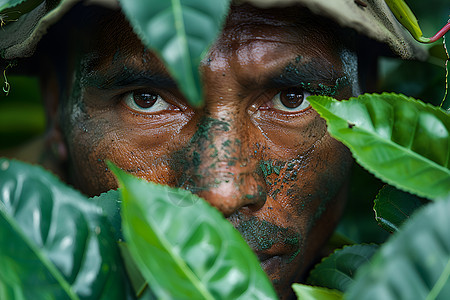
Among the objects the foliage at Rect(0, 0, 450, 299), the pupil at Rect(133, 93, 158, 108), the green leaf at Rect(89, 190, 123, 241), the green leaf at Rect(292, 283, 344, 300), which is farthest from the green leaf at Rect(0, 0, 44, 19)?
the green leaf at Rect(292, 283, 344, 300)

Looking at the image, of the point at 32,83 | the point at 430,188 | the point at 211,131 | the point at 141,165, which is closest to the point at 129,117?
the point at 141,165

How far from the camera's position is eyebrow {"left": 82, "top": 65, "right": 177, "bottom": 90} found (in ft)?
2.87

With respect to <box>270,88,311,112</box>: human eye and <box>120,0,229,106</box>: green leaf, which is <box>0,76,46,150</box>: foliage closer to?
<box>270,88,311,112</box>: human eye

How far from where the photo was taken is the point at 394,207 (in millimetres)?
754

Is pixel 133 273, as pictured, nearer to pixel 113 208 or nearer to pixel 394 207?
pixel 113 208

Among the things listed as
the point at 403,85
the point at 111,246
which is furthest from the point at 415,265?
the point at 403,85

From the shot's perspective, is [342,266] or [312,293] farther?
[342,266]

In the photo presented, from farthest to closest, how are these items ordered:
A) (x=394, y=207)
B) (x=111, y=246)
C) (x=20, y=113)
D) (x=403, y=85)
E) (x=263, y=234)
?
(x=20, y=113)
(x=403, y=85)
(x=263, y=234)
(x=394, y=207)
(x=111, y=246)

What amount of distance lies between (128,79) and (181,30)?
1.56 feet

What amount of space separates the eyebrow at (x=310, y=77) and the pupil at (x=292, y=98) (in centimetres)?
3

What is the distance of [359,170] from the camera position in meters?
1.39

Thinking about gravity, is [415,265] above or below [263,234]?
above

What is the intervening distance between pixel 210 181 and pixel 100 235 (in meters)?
0.28

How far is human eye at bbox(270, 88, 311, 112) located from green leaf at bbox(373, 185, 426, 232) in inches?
9.9
